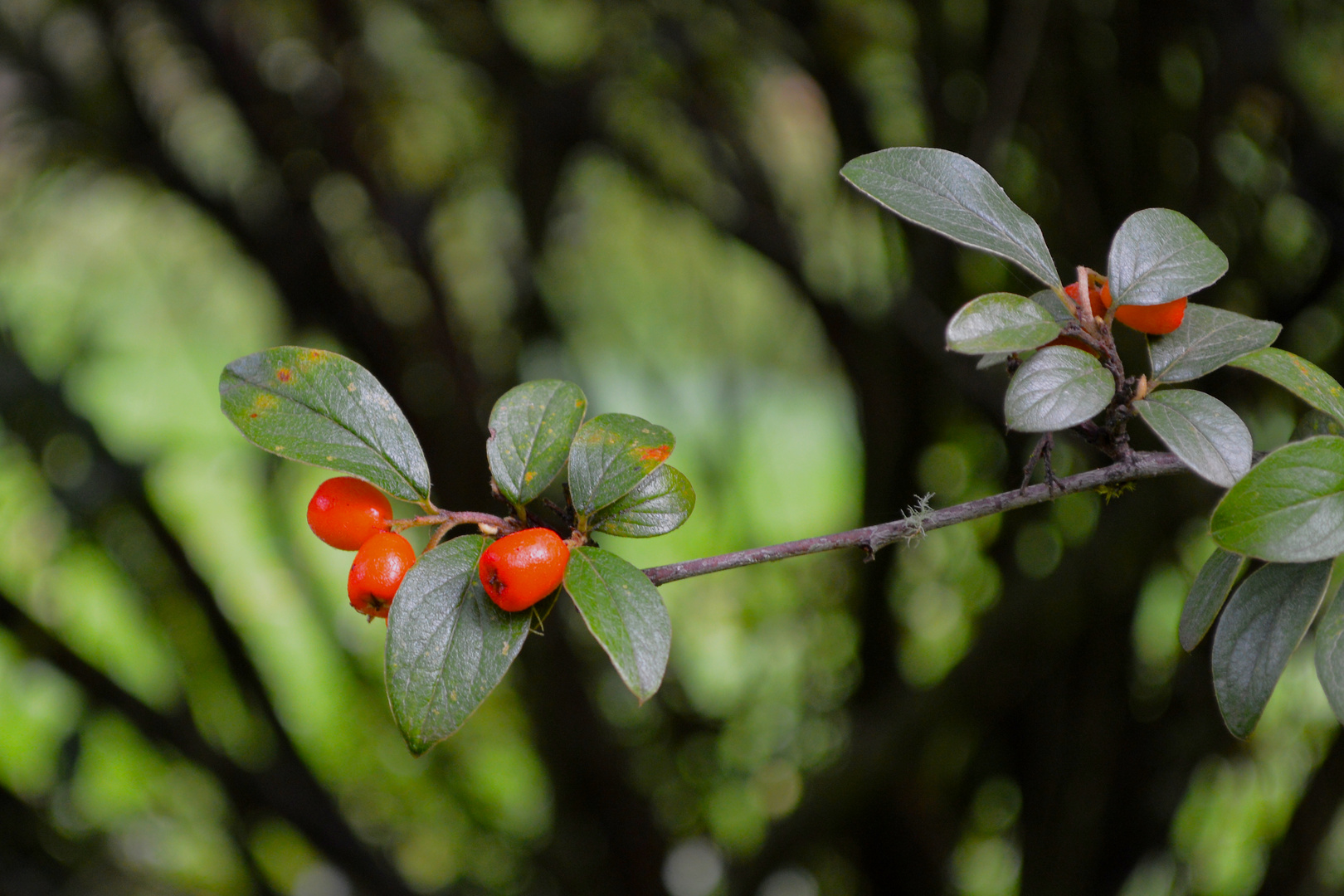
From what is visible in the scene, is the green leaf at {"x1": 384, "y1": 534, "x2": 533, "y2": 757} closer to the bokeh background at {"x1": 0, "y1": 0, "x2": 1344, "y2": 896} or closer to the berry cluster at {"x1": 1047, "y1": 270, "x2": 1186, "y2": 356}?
the berry cluster at {"x1": 1047, "y1": 270, "x2": 1186, "y2": 356}

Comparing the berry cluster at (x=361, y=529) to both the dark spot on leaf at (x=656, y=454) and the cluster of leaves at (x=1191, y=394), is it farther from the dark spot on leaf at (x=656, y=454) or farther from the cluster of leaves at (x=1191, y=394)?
the cluster of leaves at (x=1191, y=394)

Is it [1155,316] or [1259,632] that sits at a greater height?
[1155,316]

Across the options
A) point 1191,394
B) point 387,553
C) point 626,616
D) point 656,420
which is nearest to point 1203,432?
point 1191,394

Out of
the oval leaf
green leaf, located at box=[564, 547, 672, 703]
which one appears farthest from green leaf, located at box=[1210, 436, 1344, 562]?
the oval leaf

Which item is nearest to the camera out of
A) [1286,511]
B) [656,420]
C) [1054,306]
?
[1286,511]

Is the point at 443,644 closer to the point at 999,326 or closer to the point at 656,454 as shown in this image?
the point at 656,454

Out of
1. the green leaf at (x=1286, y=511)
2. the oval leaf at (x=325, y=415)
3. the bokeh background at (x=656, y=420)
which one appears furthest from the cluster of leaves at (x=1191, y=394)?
the bokeh background at (x=656, y=420)
